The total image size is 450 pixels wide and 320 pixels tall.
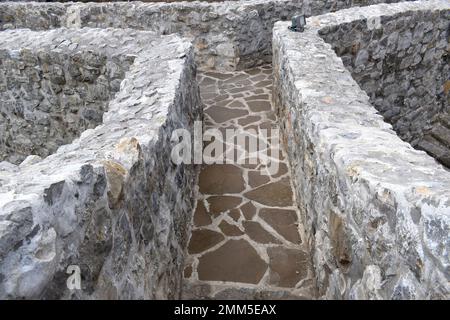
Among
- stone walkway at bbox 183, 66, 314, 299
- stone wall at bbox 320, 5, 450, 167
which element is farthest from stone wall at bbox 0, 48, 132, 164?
stone wall at bbox 320, 5, 450, 167

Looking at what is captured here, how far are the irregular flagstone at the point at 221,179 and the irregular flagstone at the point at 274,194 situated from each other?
19 centimetres

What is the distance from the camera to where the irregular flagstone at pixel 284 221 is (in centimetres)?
417

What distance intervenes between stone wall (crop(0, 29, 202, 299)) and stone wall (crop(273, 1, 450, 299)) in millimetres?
1125

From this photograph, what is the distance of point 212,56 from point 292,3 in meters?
1.82

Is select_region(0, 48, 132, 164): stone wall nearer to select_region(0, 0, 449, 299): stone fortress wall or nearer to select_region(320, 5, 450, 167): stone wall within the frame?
select_region(0, 0, 449, 299): stone fortress wall

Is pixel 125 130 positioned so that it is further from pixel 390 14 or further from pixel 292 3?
pixel 292 3

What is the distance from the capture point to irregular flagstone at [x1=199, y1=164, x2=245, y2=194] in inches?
192

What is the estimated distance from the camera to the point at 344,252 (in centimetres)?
262

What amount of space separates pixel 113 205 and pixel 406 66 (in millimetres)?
6174

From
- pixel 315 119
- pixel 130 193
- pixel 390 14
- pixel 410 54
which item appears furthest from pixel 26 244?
pixel 410 54

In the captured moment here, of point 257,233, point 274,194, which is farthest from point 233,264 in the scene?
point 274,194

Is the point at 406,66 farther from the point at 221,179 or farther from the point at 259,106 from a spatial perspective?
the point at 221,179

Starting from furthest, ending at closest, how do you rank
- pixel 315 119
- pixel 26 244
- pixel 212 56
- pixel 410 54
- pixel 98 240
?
1. pixel 212 56
2. pixel 410 54
3. pixel 315 119
4. pixel 98 240
5. pixel 26 244

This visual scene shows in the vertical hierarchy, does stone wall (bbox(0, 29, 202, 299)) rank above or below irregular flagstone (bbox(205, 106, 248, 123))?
above
